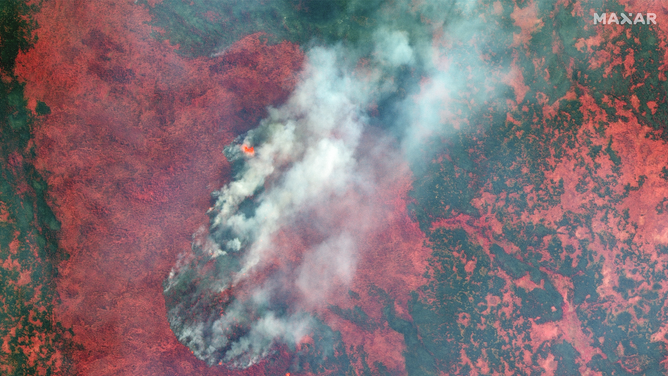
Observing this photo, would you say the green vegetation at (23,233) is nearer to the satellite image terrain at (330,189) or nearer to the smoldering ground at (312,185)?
the satellite image terrain at (330,189)

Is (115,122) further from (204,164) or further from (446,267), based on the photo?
(446,267)

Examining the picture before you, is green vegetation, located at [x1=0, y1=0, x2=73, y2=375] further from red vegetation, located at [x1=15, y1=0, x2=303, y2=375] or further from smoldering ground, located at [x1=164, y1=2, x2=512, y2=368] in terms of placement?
smoldering ground, located at [x1=164, y1=2, x2=512, y2=368]

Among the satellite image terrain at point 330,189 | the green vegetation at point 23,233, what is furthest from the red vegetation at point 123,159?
the green vegetation at point 23,233

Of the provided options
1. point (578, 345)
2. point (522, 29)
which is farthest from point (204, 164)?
point (578, 345)

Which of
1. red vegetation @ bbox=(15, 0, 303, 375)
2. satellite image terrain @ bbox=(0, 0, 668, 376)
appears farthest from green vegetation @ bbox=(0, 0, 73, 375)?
Answer: red vegetation @ bbox=(15, 0, 303, 375)

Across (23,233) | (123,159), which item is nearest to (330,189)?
(123,159)

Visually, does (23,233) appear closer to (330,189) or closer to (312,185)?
(312,185)
